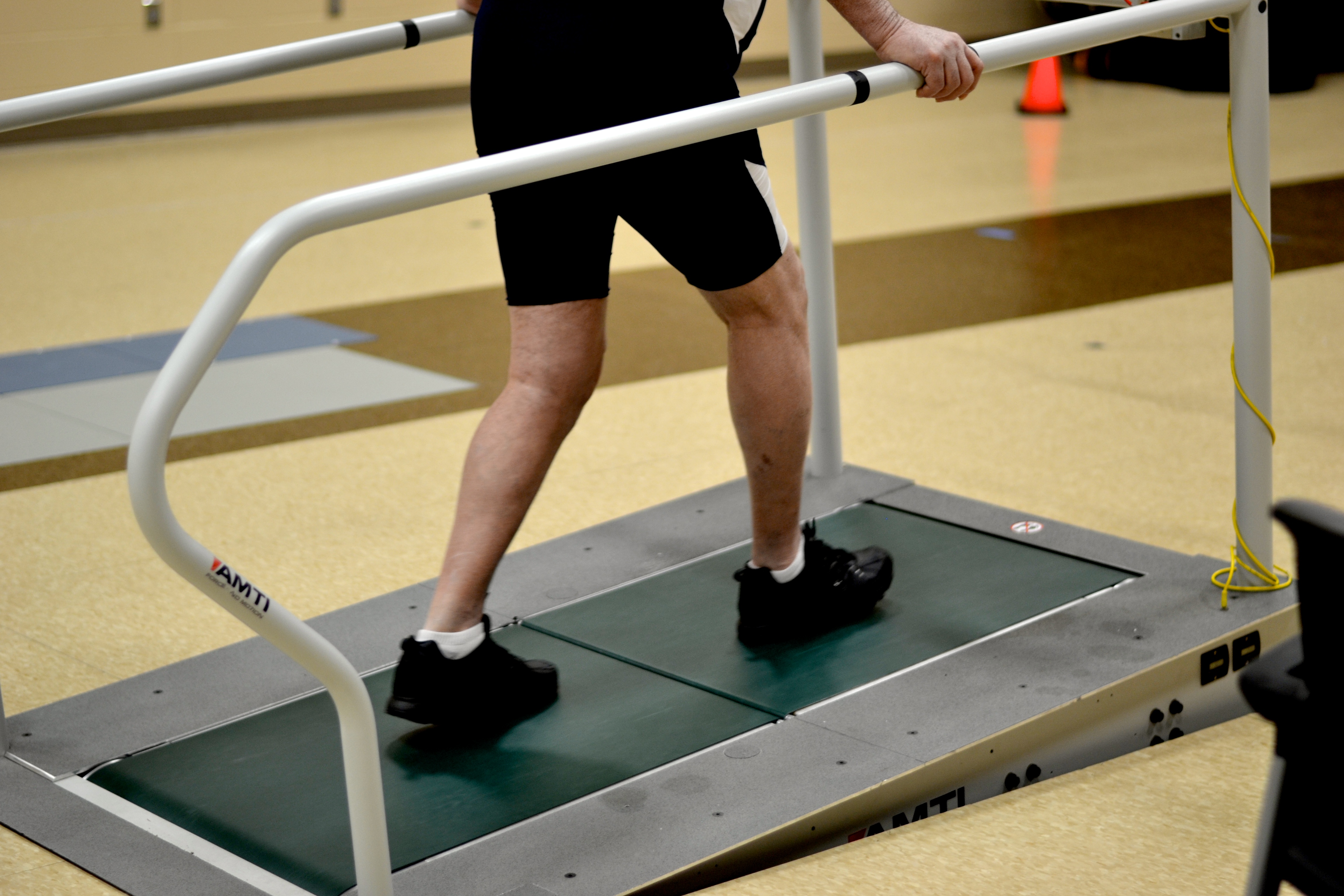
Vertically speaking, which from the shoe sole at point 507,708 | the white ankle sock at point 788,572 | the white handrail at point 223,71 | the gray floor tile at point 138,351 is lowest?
the shoe sole at point 507,708

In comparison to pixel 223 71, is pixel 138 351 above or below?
below

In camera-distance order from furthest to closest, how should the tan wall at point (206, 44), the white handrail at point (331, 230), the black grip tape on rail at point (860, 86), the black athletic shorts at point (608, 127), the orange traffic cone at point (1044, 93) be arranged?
1. the orange traffic cone at point (1044, 93)
2. the tan wall at point (206, 44)
3. the black athletic shorts at point (608, 127)
4. the black grip tape on rail at point (860, 86)
5. the white handrail at point (331, 230)

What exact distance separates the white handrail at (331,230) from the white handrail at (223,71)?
57cm

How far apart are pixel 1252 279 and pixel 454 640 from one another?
1076 mm

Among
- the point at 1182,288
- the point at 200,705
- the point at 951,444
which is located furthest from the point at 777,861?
the point at 1182,288

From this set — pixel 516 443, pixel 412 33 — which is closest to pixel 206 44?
pixel 412 33

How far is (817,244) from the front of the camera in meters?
2.35

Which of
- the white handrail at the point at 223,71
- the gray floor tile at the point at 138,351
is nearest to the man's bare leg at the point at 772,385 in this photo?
the white handrail at the point at 223,71

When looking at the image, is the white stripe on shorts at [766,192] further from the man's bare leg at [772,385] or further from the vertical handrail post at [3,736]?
the vertical handrail post at [3,736]

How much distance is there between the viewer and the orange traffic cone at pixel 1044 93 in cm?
655

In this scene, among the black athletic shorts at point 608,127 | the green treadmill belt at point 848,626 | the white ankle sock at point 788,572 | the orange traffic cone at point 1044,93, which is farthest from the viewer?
the orange traffic cone at point 1044,93

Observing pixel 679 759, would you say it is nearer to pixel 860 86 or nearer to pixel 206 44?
pixel 860 86

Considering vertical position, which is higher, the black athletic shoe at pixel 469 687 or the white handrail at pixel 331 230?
the white handrail at pixel 331 230

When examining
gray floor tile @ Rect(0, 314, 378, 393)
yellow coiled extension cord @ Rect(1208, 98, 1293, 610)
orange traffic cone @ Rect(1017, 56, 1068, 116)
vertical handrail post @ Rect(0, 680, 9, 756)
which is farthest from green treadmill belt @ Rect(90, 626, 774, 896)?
orange traffic cone @ Rect(1017, 56, 1068, 116)
